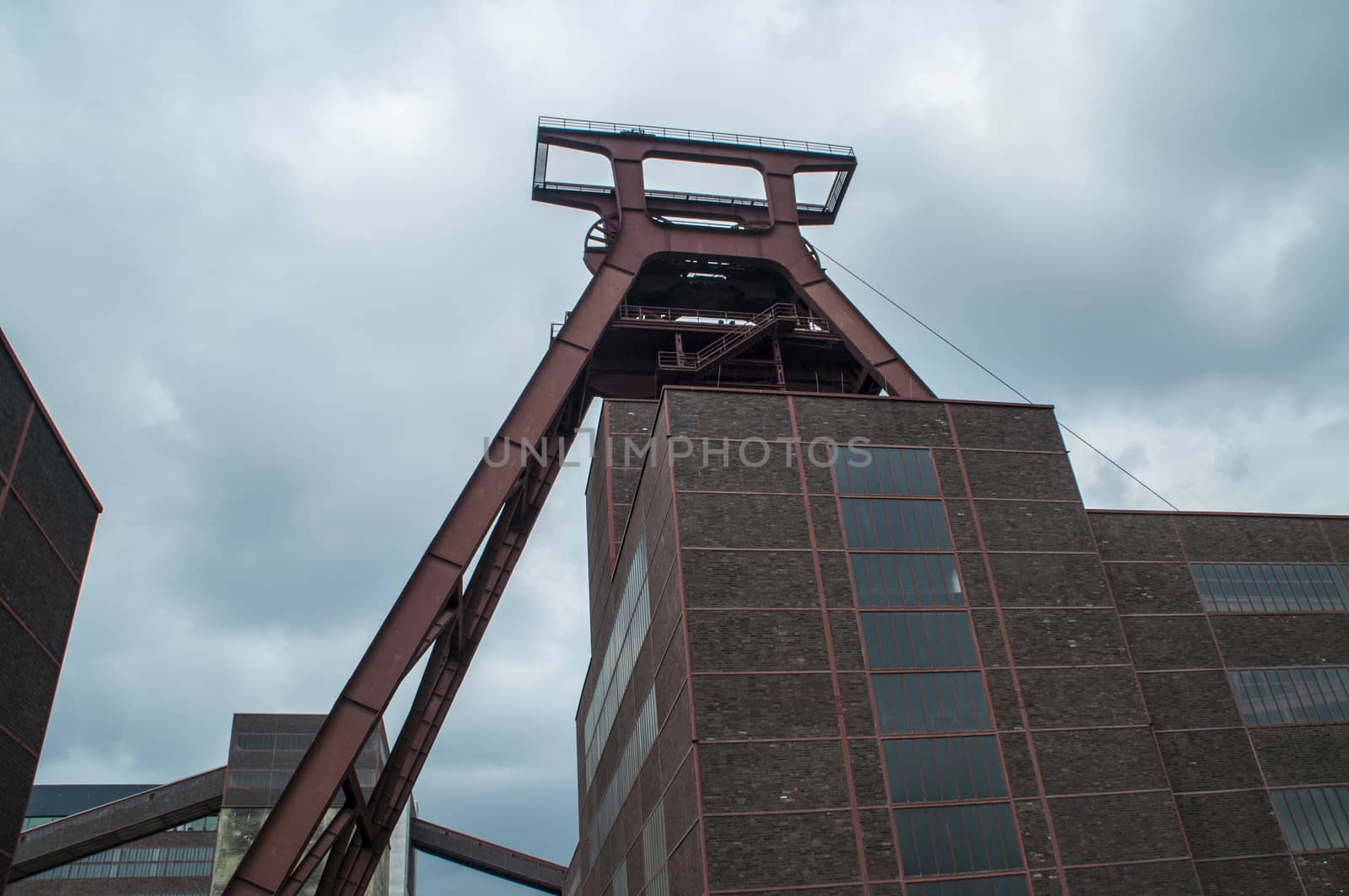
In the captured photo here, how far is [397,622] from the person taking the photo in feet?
62.4

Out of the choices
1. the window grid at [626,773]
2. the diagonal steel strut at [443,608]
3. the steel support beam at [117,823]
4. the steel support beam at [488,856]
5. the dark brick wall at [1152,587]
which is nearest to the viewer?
the diagonal steel strut at [443,608]

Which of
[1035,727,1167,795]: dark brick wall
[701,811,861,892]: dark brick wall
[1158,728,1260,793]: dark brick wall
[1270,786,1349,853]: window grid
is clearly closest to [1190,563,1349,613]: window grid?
[1158,728,1260,793]: dark brick wall

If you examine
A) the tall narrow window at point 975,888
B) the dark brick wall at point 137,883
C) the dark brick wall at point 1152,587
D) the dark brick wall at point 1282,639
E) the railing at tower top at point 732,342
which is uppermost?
the railing at tower top at point 732,342

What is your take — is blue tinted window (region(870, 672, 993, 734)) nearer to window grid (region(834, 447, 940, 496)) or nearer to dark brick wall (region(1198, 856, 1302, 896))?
window grid (region(834, 447, 940, 496))

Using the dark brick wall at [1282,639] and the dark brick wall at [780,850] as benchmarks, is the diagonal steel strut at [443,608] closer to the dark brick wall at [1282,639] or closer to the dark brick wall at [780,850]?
the dark brick wall at [780,850]

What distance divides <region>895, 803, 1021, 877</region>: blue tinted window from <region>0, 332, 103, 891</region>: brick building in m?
14.9

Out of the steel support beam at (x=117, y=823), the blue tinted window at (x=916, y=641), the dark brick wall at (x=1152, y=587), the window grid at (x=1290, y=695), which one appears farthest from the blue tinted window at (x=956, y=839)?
the steel support beam at (x=117, y=823)

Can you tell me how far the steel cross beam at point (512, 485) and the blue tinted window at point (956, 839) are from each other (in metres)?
9.33

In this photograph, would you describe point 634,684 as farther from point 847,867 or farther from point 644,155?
point 644,155

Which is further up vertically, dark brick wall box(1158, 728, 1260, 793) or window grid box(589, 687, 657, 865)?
window grid box(589, 687, 657, 865)

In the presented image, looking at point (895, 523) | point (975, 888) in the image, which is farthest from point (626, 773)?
point (975, 888)

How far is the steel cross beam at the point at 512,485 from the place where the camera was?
17.9m

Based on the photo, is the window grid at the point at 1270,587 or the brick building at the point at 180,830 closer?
the window grid at the point at 1270,587

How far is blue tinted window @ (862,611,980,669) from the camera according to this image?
17625 mm
